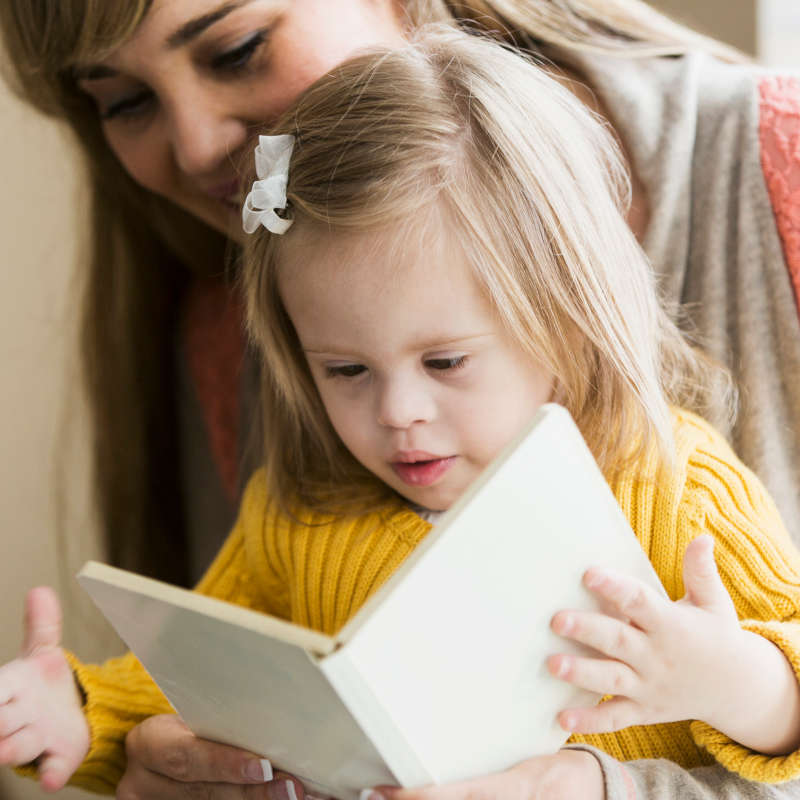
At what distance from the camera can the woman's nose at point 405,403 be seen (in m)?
0.78

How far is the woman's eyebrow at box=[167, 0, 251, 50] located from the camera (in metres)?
0.91

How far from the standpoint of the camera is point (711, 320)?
100cm

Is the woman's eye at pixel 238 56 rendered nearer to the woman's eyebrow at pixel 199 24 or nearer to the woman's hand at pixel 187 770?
the woman's eyebrow at pixel 199 24

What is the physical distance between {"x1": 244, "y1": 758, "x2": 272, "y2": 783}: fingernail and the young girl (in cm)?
20

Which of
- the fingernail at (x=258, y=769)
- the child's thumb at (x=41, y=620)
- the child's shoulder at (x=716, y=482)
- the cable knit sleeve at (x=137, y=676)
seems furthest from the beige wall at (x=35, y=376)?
the child's shoulder at (x=716, y=482)

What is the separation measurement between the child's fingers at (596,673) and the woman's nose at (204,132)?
0.60m

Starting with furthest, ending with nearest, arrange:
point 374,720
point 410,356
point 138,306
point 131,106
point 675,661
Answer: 1. point 138,306
2. point 131,106
3. point 410,356
4. point 675,661
5. point 374,720

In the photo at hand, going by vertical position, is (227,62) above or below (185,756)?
above

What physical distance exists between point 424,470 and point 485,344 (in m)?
0.12

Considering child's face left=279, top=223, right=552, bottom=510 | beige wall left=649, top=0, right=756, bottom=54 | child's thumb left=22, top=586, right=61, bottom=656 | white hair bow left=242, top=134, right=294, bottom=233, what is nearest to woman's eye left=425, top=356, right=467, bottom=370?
child's face left=279, top=223, right=552, bottom=510

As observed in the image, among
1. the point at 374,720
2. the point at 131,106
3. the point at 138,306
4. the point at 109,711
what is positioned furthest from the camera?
the point at 138,306

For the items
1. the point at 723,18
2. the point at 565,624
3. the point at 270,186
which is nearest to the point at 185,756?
the point at 565,624

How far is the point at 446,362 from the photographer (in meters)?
0.79

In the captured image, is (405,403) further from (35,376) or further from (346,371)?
(35,376)
